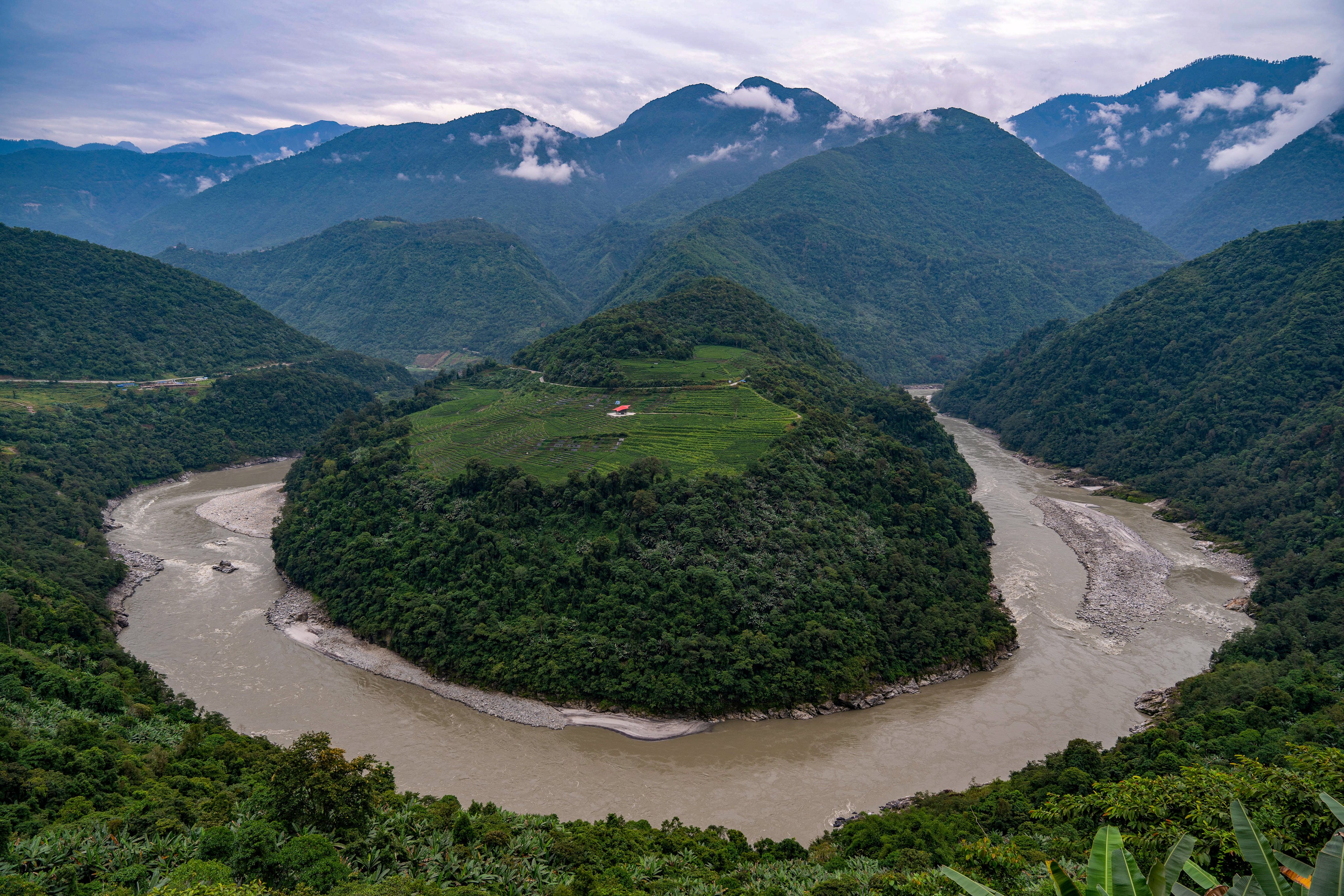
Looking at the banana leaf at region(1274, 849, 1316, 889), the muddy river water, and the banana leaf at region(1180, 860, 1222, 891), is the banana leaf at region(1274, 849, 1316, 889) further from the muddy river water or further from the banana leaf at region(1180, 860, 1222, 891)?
the muddy river water

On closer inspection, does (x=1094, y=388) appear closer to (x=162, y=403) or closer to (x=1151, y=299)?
(x=1151, y=299)

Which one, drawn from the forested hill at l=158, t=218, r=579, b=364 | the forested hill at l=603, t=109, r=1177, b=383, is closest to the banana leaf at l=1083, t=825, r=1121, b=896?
the forested hill at l=603, t=109, r=1177, b=383

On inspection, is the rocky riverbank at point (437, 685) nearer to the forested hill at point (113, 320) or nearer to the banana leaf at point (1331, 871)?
the banana leaf at point (1331, 871)

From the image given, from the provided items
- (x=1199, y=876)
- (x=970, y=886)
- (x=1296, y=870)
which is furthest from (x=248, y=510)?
(x=1296, y=870)

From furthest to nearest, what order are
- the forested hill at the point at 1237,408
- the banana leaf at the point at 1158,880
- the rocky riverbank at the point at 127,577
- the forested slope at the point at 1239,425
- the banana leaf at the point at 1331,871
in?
the rocky riverbank at the point at 127,577 < the forested hill at the point at 1237,408 < the forested slope at the point at 1239,425 < the banana leaf at the point at 1158,880 < the banana leaf at the point at 1331,871

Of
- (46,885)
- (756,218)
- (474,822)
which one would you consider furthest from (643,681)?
(756,218)

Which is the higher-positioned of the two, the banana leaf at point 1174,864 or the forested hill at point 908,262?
the forested hill at point 908,262

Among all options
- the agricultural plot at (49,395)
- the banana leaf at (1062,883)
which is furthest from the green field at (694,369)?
the agricultural plot at (49,395)
